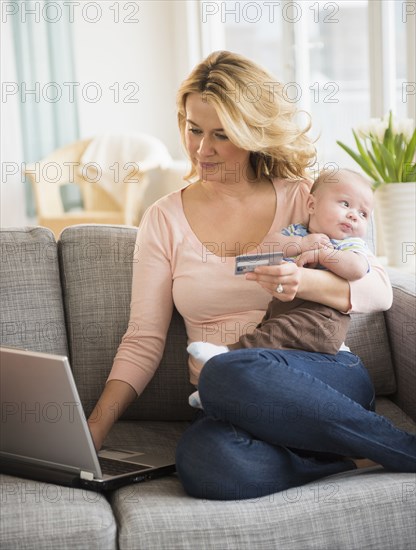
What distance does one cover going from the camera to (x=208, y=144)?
1.78 m

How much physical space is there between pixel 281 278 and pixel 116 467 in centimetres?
45

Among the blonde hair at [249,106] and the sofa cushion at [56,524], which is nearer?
the sofa cushion at [56,524]

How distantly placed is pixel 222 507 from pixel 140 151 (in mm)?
3771

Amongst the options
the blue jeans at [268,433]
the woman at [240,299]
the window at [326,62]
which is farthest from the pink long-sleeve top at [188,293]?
the window at [326,62]

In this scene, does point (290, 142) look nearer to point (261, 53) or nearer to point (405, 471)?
point (405, 471)

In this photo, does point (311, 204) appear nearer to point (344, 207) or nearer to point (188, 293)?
point (344, 207)

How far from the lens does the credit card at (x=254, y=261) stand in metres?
1.57

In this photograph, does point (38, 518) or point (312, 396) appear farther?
point (312, 396)

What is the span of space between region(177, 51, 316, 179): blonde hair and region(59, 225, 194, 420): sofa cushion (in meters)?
0.34

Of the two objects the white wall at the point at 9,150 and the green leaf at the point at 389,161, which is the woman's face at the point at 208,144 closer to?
the green leaf at the point at 389,161

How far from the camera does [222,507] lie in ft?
4.55

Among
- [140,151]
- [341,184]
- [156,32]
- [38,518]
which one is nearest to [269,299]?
[341,184]

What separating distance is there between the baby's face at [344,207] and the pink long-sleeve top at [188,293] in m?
0.09

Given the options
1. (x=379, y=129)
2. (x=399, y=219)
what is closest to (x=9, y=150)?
(x=379, y=129)
